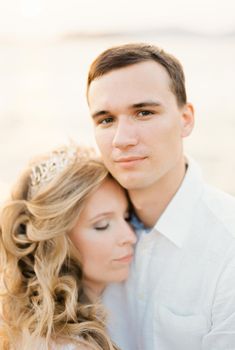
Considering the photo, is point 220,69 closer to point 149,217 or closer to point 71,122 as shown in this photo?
point 71,122

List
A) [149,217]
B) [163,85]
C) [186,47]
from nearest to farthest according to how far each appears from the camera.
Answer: [163,85] < [149,217] < [186,47]

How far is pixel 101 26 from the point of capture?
10.4ft

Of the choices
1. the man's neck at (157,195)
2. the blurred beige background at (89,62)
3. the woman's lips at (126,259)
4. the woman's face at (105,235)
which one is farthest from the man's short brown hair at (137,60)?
the blurred beige background at (89,62)

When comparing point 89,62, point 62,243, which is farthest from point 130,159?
point 89,62

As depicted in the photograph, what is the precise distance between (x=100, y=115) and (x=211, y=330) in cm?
75

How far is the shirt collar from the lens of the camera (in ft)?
5.82

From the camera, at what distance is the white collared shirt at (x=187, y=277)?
1683mm

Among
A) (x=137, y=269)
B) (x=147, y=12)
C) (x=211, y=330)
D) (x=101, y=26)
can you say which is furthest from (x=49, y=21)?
(x=211, y=330)

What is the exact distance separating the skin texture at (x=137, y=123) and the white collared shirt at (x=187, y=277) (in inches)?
5.8

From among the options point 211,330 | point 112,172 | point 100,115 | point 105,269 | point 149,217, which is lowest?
point 211,330

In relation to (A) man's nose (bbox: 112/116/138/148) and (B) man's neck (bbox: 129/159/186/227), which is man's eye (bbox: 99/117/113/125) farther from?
(B) man's neck (bbox: 129/159/186/227)

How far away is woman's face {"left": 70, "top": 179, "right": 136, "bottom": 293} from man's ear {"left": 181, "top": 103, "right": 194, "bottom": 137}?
0.29 meters

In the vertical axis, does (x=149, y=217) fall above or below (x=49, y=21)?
below

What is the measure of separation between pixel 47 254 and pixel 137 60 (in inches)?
26.6
